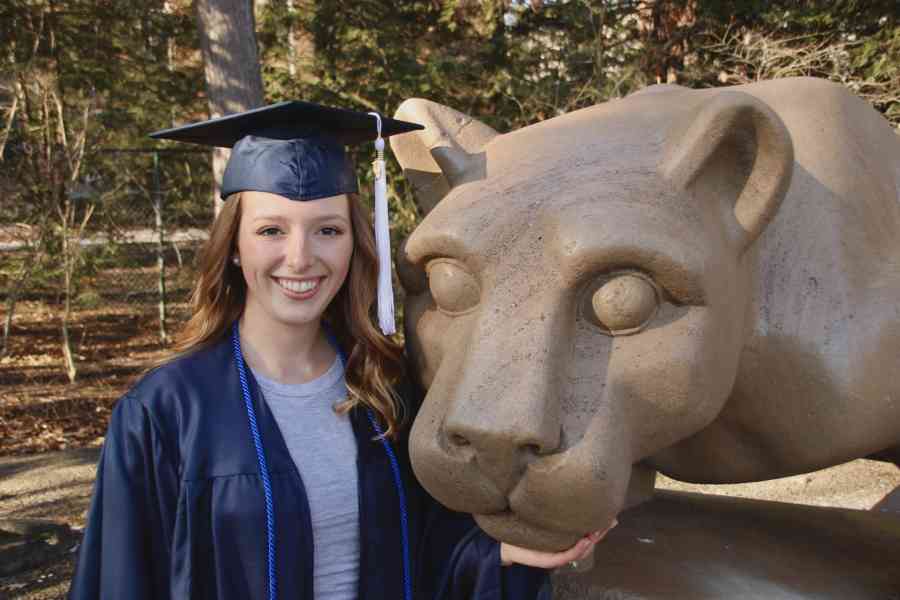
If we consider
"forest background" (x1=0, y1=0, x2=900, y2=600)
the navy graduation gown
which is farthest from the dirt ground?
the navy graduation gown

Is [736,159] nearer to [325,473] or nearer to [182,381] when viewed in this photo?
[325,473]

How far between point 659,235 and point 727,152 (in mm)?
340

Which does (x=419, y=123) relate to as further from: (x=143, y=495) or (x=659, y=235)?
(x=143, y=495)

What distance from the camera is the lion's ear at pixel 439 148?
6.59 feet

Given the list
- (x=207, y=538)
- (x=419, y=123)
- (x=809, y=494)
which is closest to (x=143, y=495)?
(x=207, y=538)

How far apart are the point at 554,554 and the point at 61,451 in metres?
6.27

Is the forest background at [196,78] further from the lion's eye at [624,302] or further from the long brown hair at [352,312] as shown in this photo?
the lion's eye at [624,302]

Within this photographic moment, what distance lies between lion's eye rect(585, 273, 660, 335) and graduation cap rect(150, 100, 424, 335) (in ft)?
1.93

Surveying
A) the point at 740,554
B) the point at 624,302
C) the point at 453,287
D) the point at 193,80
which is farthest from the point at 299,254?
the point at 193,80

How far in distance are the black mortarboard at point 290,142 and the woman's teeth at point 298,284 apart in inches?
7.7

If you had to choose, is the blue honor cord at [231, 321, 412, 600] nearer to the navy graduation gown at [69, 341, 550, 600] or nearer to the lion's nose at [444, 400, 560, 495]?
the navy graduation gown at [69, 341, 550, 600]

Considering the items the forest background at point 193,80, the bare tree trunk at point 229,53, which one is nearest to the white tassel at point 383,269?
the bare tree trunk at point 229,53

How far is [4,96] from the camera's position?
8.55 m

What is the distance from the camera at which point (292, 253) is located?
6.20ft
